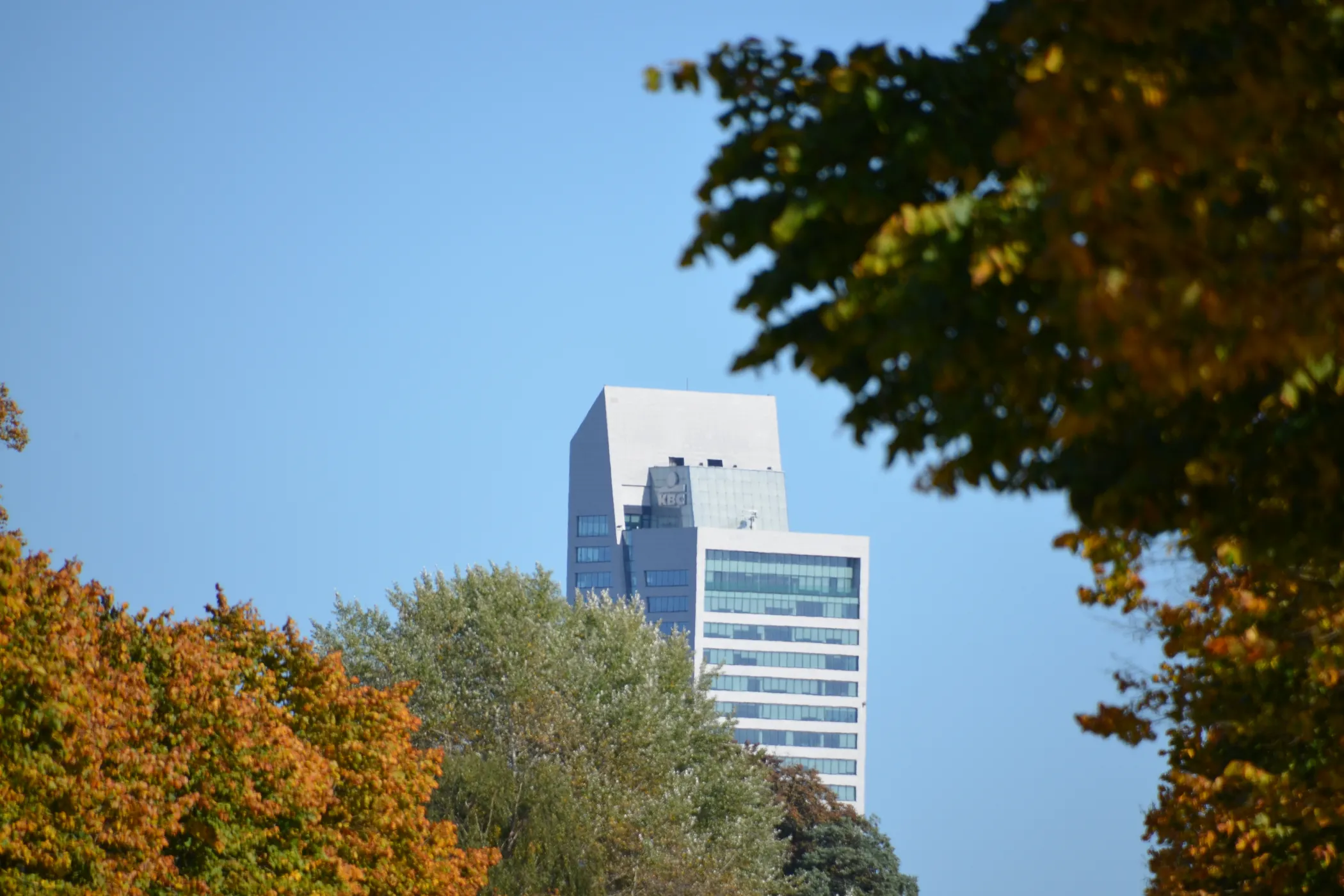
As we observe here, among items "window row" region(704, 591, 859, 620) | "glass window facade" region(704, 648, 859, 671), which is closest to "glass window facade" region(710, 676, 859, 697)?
"glass window facade" region(704, 648, 859, 671)

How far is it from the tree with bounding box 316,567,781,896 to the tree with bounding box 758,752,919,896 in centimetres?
2752

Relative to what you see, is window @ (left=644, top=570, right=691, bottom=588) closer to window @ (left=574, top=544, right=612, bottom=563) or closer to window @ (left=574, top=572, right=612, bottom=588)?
window @ (left=574, top=572, right=612, bottom=588)

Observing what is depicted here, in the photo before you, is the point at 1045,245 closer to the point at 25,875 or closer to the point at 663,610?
the point at 25,875

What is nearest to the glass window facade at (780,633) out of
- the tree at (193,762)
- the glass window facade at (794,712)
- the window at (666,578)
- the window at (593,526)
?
the window at (666,578)

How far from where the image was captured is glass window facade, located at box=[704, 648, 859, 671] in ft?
496

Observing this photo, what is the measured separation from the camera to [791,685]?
151 m

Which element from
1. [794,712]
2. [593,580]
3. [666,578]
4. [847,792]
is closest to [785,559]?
[666,578]

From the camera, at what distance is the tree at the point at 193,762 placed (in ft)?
57.6

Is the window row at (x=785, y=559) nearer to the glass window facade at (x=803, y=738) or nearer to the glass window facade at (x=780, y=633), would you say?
the glass window facade at (x=780, y=633)

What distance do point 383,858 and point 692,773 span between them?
18582 millimetres

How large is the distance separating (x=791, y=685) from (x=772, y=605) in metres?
7.90

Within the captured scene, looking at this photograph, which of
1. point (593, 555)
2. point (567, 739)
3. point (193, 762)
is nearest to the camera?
point (193, 762)

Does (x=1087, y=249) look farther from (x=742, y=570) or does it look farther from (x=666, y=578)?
(x=666, y=578)

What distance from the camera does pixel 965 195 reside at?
5.30 m
